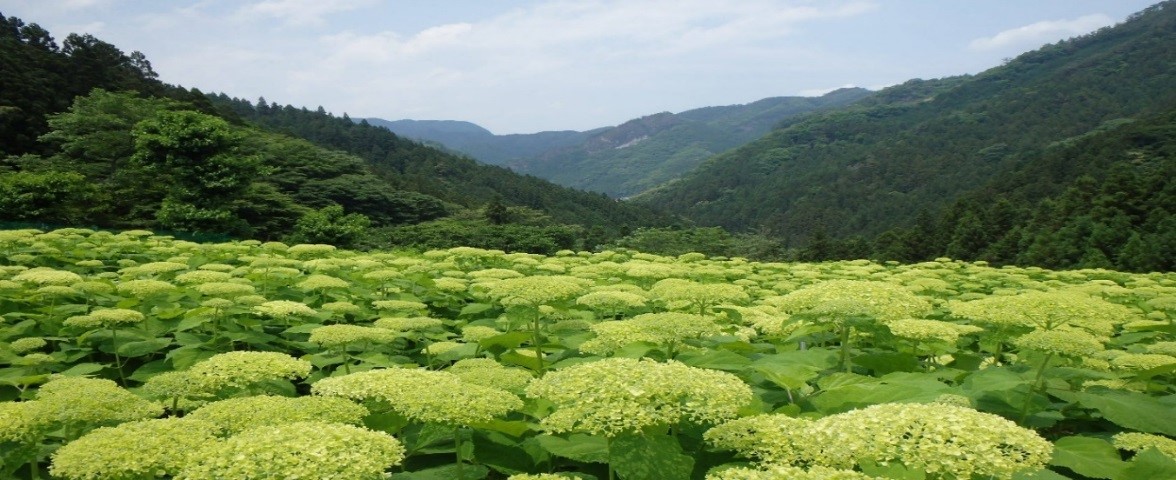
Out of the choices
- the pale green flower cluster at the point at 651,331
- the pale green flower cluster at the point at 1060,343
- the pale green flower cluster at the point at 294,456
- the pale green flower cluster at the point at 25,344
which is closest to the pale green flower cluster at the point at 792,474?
the pale green flower cluster at the point at 294,456

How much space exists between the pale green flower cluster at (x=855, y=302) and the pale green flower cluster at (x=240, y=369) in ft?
10.9

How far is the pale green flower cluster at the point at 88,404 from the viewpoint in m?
3.14

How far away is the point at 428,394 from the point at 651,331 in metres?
1.76

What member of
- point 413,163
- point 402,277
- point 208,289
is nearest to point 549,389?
point 208,289

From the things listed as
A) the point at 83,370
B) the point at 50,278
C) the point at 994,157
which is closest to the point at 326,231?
the point at 50,278

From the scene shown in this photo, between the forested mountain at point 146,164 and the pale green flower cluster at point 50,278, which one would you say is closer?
the pale green flower cluster at point 50,278

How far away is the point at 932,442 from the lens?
2.35 m

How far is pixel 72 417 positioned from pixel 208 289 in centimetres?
243

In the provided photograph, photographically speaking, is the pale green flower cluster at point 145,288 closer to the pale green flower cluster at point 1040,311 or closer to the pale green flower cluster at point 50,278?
the pale green flower cluster at point 50,278

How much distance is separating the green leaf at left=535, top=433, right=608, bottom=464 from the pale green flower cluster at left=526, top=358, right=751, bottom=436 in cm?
21

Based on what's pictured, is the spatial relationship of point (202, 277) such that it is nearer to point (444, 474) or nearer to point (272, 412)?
point (272, 412)

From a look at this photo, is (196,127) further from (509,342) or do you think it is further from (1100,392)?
(1100,392)

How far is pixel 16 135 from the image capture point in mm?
47344

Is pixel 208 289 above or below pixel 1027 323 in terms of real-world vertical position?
above
